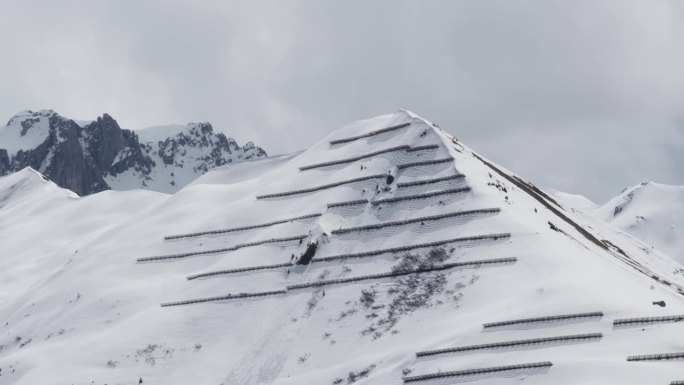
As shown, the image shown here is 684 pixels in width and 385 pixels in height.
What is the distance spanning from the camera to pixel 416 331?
7781cm

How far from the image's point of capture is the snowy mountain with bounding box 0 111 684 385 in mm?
70312

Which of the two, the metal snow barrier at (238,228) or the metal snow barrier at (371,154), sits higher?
the metal snow barrier at (371,154)

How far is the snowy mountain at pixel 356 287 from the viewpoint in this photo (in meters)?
70.3

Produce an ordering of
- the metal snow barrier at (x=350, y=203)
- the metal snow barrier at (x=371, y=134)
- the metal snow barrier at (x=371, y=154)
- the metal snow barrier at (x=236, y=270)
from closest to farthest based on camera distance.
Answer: the metal snow barrier at (x=236, y=270)
the metal snow barrier at (x=350, y=203)
the metal snow barrier at (x=371, y=154)
the metal snow barrier at (x=371, y=134)

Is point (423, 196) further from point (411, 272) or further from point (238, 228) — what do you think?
point (238, 228)

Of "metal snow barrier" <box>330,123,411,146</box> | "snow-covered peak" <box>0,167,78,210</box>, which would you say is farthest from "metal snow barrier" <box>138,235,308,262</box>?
"snow-covered peak" <box>0,167,78,210</box>

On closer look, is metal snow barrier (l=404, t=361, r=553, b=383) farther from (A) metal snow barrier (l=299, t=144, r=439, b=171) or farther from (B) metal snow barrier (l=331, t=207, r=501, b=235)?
(A) metal snow barrier (l=299, t=144, r=439, b=171)

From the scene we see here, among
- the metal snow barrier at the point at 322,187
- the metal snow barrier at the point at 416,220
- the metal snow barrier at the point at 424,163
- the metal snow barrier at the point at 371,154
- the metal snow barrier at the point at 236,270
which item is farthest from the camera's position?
the metal snow barrier at the point at 371,154

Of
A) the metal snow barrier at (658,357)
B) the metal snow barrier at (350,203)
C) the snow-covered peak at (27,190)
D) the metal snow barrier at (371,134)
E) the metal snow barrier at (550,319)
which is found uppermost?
the snow-covered peak at (27,190)

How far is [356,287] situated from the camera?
3497 inches

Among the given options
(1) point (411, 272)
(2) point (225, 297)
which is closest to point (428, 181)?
(1) point (411, 272)

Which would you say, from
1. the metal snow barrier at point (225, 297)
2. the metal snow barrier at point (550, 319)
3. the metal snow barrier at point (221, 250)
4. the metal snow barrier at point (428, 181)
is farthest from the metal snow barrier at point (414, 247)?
the metal snow barrier at point (550, 319)

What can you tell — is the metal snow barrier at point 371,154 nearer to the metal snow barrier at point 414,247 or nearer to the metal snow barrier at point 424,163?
the metal snow barrier at point 424,163

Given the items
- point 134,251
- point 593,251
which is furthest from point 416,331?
point 134,251
